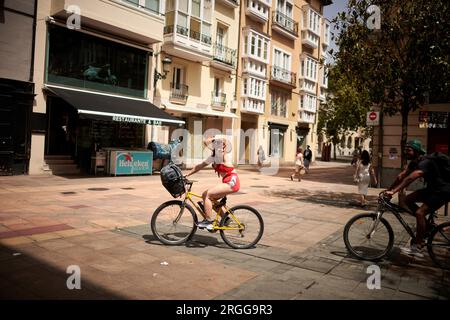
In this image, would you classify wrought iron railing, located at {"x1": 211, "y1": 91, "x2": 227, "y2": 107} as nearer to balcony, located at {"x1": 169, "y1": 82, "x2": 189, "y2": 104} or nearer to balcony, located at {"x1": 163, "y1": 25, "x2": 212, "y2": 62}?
balcony, located at {"x1": 169, "y1": 82, "x2": 189, "y2": 104}

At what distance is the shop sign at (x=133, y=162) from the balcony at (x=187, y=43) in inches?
256

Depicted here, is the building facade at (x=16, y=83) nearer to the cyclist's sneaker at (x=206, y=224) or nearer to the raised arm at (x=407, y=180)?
the cyclist's sneaker at (x=206, y=224)

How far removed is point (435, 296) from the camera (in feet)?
14.1

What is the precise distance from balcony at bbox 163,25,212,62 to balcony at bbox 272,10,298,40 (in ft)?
29.9

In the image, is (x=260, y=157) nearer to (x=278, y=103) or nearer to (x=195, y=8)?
(x=278, y=103)

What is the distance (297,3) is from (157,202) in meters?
27.6

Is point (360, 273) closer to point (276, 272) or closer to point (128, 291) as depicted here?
point (276, 272)

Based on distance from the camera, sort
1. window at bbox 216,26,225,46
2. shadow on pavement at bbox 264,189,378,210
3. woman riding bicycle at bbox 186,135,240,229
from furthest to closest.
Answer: window at bbox 216,26,225,46
shadow on pavement at bbox 264,189,378,210
woman riding bicycle at bbox 186,135,240,229

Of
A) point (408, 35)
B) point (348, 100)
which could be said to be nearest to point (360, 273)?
point (408, 35)

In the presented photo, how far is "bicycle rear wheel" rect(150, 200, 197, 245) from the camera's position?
19.1ft

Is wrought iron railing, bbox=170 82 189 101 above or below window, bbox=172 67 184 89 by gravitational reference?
below

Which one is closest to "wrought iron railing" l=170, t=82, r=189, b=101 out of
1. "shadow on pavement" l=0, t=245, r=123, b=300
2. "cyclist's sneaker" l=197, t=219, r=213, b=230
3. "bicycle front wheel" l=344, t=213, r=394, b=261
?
"cyclist's sneaker" l=197, t=219, r=213, b=230

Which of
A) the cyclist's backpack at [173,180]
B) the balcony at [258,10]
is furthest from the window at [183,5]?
the cyclist's backpack at [173,180]

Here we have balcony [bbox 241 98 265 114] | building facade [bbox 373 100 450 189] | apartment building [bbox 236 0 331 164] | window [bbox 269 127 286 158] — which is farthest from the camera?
window [bbox 269 127 286 158]
